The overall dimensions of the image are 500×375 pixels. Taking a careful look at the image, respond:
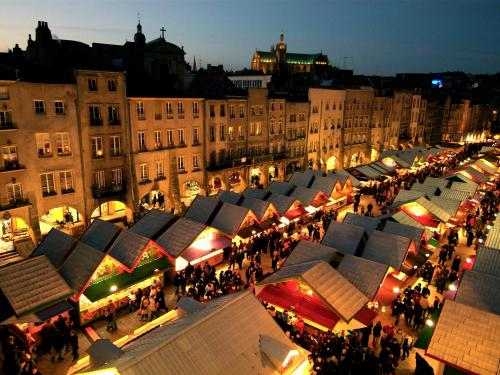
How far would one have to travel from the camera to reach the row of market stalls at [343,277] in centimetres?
1527

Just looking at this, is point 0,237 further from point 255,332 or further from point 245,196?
point 255,332

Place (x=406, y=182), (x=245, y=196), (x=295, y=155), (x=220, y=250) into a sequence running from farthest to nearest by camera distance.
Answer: (x=295, y=155) → (x=406, y=182) → (x=245, y=196) → (x=220, y=250)

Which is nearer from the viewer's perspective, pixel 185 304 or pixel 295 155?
pixel 185 304

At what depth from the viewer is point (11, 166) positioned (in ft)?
80.0

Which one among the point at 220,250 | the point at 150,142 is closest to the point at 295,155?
the point at 150,142

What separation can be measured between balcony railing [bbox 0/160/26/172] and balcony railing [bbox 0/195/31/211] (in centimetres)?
177

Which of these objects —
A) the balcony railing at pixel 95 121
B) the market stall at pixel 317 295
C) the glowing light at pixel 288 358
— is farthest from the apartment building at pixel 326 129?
the glowing light at pixel 288 358

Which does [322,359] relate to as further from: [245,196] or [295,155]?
[295,155]

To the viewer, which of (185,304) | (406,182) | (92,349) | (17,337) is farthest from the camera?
(406,182)

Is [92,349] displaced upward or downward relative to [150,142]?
downward

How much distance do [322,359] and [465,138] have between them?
79885 mm

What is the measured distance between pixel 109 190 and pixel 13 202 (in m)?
6.59

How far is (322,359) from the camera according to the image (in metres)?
13.9

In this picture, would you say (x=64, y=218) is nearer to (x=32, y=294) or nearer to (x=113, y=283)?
(x=113, y=283)
